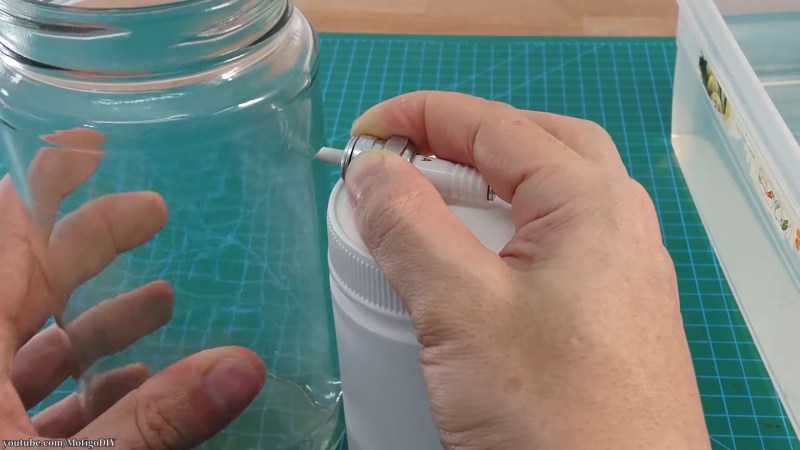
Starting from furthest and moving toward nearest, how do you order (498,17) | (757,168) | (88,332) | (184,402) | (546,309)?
(498,17), (757,168), (88,332), (184,402), (546,309)

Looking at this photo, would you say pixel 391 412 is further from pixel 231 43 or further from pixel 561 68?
pixel 561 68

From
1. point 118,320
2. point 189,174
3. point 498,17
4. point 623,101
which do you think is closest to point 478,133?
point 189,174

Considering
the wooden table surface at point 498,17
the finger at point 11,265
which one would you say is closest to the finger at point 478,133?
the finger at point 11,265

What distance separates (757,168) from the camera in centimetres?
68

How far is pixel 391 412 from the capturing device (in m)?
0.43

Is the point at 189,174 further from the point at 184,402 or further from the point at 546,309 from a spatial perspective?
the point at 546,309

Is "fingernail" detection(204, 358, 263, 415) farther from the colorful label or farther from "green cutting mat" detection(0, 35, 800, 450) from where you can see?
the colorful label

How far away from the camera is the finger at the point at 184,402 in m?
0.44

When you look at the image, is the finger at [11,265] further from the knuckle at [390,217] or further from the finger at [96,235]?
the knuckle at [390,217]

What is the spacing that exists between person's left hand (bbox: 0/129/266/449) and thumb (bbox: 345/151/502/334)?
15cm

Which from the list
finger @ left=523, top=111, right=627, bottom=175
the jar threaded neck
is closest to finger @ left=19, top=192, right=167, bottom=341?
the jar threaded neck

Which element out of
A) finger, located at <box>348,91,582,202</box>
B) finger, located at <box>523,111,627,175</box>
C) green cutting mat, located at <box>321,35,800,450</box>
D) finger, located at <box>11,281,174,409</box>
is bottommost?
green cutting mat, located at <box>321,35,800,450</box>

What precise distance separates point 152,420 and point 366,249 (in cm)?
17

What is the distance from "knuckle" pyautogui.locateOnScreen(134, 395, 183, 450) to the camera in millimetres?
444
